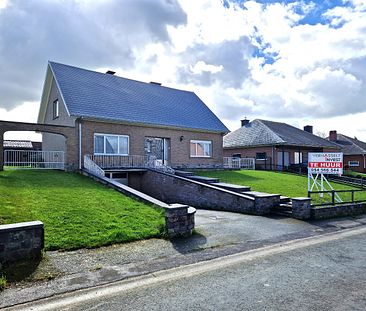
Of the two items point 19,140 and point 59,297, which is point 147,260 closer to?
point 59,297

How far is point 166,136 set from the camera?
834 inches

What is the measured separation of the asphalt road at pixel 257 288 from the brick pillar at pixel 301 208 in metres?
4.13

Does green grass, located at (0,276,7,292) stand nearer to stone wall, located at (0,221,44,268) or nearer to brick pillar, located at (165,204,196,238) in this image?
stone wall, located at (0,221,44,268)

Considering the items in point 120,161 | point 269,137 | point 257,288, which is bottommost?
point 257,288

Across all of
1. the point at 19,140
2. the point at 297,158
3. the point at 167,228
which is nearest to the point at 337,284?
the point at 167,228

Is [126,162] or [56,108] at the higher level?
[56,108]

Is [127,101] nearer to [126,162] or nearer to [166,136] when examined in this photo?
[166,136]

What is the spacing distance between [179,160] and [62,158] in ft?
25.8

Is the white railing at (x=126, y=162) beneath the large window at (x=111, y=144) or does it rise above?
beneath

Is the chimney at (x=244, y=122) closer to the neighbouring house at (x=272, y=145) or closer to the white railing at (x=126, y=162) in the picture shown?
the neighbouring house at (x=272, y=145)

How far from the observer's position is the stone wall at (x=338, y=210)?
10.8 m

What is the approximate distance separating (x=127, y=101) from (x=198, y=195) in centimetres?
1045

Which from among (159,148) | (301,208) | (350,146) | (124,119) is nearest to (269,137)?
(159,148)

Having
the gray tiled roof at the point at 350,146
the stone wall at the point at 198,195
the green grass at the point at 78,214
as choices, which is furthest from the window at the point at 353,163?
the green grass at the point at 78,214
